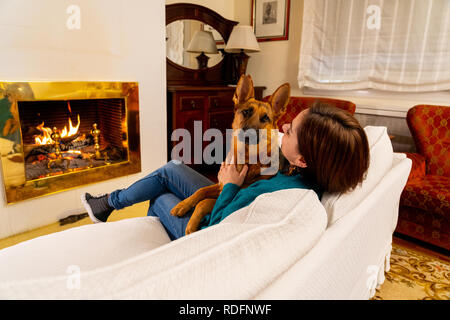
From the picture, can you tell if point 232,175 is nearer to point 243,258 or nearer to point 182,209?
point 182,209

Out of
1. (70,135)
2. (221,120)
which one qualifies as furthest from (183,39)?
(70,135)

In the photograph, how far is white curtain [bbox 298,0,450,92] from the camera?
2510mm

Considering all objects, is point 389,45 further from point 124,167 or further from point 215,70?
point 124,167

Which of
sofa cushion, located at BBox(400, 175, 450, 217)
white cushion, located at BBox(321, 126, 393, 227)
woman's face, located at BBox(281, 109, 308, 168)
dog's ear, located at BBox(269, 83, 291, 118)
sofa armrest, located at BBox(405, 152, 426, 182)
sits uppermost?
dog's ear, located at BBox(269, 83, 291, 118)

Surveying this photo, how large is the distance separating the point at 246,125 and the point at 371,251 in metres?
0.72

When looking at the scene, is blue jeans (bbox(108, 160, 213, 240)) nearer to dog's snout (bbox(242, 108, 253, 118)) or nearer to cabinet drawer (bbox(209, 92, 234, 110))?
dog's snout (bbox(242, 108, 253, 118))

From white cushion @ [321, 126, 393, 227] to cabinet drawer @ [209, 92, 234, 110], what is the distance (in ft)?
6.63

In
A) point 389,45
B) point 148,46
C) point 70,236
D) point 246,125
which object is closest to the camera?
point 70,236

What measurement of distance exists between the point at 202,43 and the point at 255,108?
7.97 ft

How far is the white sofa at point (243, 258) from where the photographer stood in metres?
0.38

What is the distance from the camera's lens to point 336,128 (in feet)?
2.79

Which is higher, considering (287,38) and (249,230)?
(287,38)

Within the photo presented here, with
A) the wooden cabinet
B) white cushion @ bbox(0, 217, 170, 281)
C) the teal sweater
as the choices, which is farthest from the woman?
the wooden cabinet

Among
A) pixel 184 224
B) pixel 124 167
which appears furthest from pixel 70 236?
pixel 124 167
